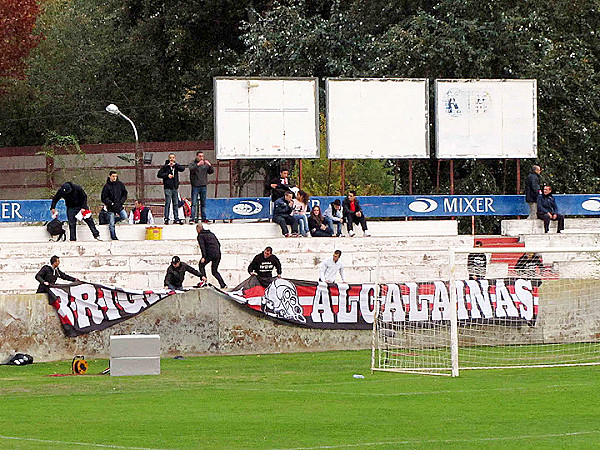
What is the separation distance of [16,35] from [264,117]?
994 inches

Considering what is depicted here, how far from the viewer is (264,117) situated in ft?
107

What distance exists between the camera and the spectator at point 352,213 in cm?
2981

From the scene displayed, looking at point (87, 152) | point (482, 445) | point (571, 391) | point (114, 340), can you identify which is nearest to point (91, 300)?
point (114, 340)

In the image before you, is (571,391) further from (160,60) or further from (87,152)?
(160,60)

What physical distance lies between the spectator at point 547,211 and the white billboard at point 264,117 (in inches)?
259

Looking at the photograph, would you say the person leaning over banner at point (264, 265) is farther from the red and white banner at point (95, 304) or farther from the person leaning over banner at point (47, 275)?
the person leaning over banner at point (47, 275)

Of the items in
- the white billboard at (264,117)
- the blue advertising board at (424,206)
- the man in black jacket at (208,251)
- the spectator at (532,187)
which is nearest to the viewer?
the man in black jacket at (208,251)

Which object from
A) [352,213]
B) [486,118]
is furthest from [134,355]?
[486,118]

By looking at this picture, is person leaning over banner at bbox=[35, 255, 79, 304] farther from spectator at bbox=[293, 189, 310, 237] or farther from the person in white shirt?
spectator at bbox=[293, 189, 310, 237]

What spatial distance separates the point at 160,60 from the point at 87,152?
715cm

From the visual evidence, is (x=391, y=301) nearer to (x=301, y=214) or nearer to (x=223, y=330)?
(x=223, y=330)

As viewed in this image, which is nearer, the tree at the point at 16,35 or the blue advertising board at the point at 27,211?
the blue advertising board at the point at 27,211

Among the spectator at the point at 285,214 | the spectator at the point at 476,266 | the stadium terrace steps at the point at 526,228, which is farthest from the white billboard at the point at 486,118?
the spectator at the point at 476,266

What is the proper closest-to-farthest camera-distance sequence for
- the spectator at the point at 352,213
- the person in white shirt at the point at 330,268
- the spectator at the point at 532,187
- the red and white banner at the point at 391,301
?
the red and white banner at the point at 391,301
the person in white shirt at the point at 330,268
the spectator at the point at 352,213
the spectator at the point at 532,187
